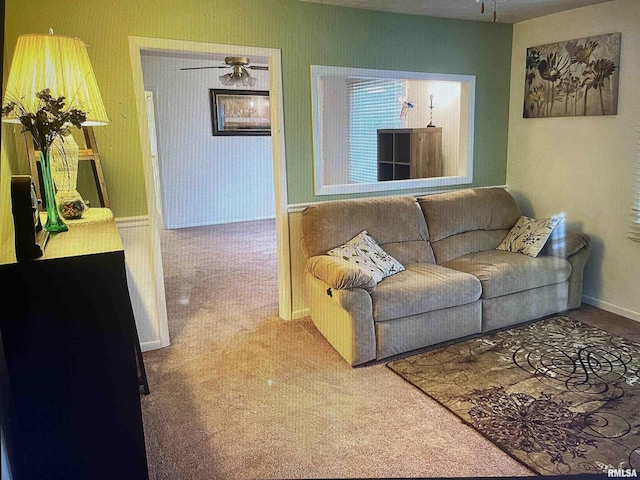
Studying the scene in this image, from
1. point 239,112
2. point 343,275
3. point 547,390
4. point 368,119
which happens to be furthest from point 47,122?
point 239,112

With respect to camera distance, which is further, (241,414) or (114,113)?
(114,113)

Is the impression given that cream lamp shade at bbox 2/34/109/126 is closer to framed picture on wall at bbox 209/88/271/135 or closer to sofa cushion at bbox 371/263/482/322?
sofa cushion at bbox 371/263/482/322

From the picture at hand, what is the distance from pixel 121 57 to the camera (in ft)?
9.09

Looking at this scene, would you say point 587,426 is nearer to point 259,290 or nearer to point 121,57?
point 259,290

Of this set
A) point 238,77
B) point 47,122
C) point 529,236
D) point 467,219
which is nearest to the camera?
point 47,122

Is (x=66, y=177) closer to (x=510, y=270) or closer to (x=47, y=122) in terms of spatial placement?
(x=47, y=122)

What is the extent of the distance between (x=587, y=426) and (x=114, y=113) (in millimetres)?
3000

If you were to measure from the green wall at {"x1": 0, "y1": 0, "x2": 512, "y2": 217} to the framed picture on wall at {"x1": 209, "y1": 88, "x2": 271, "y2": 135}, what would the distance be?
3.46 m

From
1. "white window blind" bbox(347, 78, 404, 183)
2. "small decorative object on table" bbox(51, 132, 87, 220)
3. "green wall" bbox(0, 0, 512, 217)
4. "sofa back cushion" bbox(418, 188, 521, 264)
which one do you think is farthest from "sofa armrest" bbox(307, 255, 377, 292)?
"white window blind" bbox(347, 78, 404, 183)

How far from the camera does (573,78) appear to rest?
366cm

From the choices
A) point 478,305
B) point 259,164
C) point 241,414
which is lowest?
point 241,414

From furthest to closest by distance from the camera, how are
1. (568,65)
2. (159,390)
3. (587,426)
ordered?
(568,65)
(159,390)
(587,426)

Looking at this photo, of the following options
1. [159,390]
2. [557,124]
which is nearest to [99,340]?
[159,390]

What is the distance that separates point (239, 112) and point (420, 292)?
5.15m
